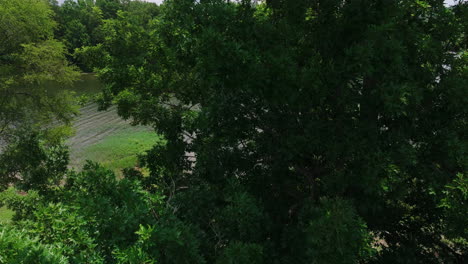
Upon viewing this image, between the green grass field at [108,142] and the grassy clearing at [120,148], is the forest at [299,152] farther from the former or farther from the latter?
the green grass field at [108,142]

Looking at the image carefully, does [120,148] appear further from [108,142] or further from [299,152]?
[299,152]

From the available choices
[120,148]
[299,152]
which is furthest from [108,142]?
[299,152]

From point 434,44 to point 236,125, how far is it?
355cm

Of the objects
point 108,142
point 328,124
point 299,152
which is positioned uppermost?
point 328,124

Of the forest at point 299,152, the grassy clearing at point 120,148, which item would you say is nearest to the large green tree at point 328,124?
the forest at point 299,152

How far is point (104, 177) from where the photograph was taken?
570 cm

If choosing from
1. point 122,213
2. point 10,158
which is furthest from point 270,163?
point 10,158

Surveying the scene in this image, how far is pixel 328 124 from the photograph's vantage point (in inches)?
225

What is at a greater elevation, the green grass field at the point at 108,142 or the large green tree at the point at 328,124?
the large green tree at the point at 328,124

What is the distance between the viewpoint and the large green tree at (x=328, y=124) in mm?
4695

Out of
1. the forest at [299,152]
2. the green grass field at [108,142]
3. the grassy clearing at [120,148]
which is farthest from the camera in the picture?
the green grass field at [108,142]

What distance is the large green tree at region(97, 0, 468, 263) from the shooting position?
15.4 ft

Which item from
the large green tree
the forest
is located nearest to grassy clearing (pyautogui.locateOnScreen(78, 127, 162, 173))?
the forest

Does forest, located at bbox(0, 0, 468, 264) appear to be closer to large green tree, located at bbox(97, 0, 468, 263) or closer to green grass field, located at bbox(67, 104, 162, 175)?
large green tree, located at bbox(97, 0, 468, 263)
